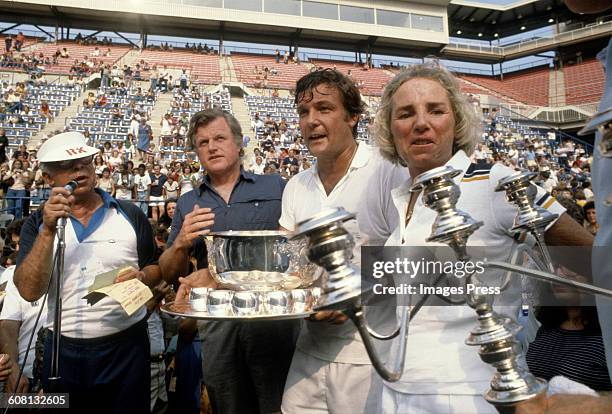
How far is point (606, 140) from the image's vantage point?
626 millimetres

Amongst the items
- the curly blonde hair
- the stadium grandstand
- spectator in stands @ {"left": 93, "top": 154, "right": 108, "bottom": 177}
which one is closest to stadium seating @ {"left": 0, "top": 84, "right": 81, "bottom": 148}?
the stadium grandstand

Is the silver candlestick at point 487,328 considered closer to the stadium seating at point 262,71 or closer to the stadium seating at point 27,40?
the stadium seating at point 262,71

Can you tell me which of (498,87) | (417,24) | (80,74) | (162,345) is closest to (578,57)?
(498,87)

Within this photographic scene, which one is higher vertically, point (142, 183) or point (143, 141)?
point (143, 141)

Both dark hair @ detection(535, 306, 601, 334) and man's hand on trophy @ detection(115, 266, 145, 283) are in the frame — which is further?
dark hair @ detection(535, 306, 601, 334)

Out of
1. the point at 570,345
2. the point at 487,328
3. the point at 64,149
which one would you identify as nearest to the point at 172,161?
the point at 64,149

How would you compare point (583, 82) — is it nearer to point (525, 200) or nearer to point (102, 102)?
point (102, 102)

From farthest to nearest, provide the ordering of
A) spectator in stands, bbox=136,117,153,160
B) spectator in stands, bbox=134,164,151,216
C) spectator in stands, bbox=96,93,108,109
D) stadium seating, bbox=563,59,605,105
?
stadium seating, bbox=563,59,605,105 < spectator in stands, bbox=96,93,108,109 < spectator in stands, bbox=136,117,153,160 < spectator in stands, bbox=134,164,151,216

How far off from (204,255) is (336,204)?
1024mm

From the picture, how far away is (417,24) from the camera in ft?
98.3

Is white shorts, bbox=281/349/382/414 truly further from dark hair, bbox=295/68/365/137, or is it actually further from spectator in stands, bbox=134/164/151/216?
spectator in stands, bbox=134/164/151/216

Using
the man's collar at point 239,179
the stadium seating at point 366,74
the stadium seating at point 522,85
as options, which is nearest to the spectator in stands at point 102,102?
the stadium seating at point 366,74

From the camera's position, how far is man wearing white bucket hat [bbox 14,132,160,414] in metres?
2.19

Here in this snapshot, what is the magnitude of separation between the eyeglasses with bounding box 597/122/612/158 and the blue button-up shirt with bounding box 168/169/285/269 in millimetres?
1841
